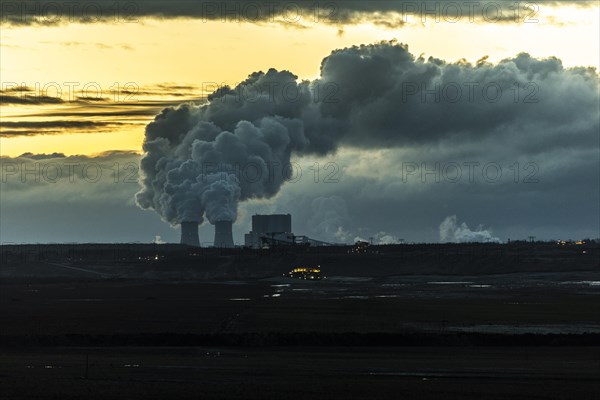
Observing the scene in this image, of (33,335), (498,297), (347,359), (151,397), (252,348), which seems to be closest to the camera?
(151,397)

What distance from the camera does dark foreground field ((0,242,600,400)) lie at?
5444 centimetres

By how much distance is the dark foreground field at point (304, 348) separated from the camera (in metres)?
54.4

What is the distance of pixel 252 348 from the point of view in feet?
249

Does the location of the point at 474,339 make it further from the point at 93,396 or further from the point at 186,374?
the point at 93,396

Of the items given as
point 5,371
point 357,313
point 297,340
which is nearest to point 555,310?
point 357,313

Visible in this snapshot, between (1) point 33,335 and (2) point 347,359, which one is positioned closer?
(2) point 347,359

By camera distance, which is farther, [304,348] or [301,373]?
[304,348]

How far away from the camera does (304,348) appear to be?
75.4 metres

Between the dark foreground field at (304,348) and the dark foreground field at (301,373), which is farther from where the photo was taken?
the dark foreground field at (304,348)

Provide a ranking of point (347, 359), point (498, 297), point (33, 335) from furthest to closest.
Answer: point (498, 297)
point (33, 335)
point (347, 359)

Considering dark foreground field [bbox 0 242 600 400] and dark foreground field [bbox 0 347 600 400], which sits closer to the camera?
dark foreground field [bbox 0 347 600 400]

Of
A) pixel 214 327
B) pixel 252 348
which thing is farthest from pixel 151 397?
pixel 214 327

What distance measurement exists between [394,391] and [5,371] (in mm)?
22615

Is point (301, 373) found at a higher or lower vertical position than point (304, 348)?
lower
